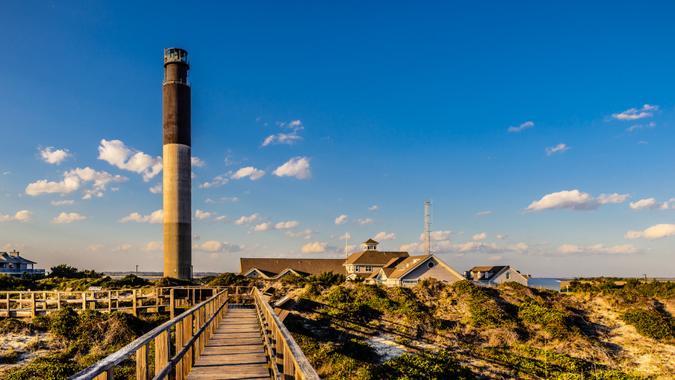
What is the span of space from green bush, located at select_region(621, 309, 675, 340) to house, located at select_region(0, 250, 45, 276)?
283 ft

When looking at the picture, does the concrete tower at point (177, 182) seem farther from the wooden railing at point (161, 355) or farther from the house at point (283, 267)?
the wooden railing at point (161, 355)

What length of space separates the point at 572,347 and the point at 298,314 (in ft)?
49.2

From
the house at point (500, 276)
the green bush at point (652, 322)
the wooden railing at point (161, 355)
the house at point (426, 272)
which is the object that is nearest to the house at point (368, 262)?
the house at point (500, 276)

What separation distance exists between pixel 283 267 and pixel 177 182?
71.9ft

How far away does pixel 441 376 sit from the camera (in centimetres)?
2019

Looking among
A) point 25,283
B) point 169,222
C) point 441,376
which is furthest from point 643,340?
point 25,283

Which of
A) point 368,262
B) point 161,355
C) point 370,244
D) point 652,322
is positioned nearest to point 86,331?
point 161,355

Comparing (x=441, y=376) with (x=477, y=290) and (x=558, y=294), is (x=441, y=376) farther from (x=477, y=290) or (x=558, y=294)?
(x=558, y=294)

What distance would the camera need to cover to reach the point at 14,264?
3248 inches

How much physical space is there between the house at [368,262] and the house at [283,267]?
2.98 metres

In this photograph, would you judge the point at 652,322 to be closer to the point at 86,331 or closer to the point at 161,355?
the point at 161,355

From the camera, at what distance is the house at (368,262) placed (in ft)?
218

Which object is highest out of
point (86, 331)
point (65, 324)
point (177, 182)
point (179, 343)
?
point (177, 182)

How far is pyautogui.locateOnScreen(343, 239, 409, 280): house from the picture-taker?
6634 cm
